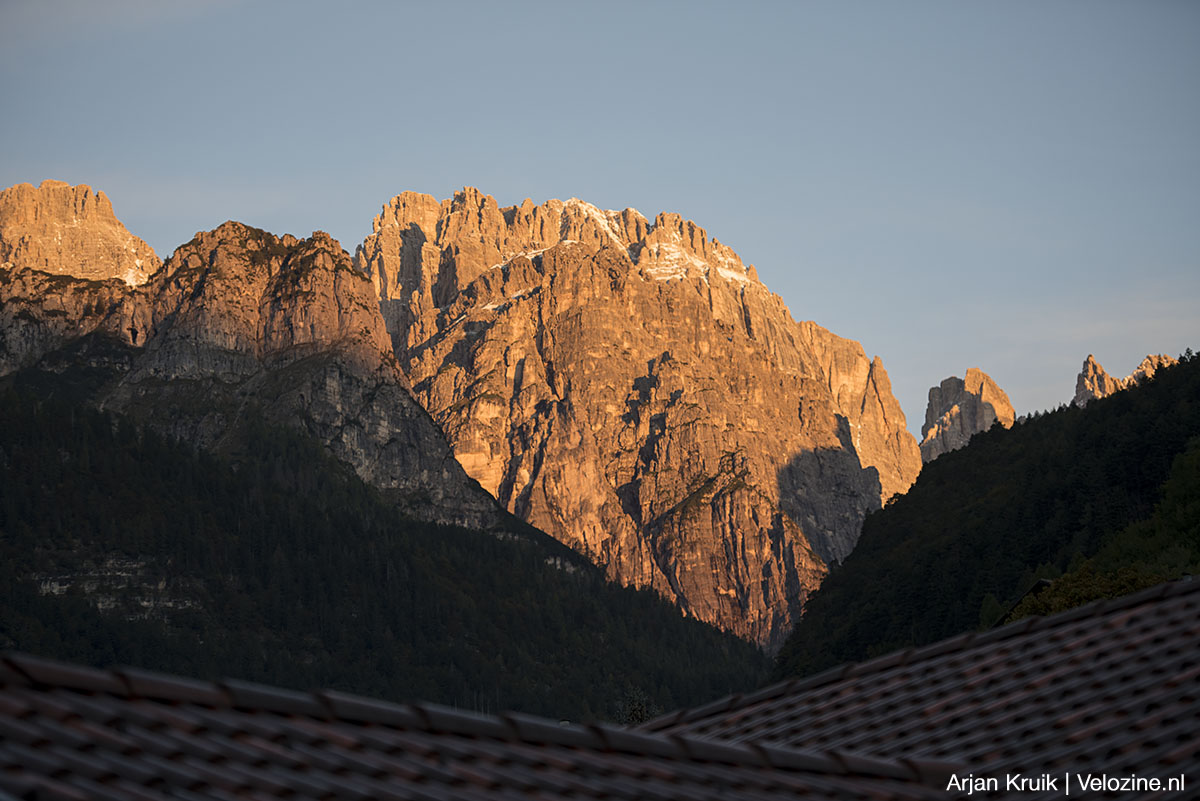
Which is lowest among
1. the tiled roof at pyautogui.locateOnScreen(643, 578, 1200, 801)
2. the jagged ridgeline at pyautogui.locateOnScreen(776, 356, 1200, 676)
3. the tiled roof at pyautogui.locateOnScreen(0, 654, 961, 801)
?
the tiled roof at pyautogui.locateOnScreen(0, 654, 961, 801)

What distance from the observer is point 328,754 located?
10477mm

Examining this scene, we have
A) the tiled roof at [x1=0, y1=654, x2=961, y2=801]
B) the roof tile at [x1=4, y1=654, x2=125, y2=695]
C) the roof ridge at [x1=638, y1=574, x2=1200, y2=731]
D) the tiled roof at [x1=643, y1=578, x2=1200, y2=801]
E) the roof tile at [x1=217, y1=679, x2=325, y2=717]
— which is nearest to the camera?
the tiled roof at [x1=0, y1=654, x2=961, y2=801]

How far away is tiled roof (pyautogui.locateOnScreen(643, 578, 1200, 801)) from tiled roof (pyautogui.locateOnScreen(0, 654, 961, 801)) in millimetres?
1792

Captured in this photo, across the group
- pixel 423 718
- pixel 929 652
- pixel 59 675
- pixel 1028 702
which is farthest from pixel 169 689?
pixel 929 652

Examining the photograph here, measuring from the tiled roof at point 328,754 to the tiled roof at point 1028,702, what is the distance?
1.79 meters

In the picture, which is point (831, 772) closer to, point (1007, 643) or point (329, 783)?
point (329, 783)

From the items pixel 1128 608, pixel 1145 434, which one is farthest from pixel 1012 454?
pixel 1128 608

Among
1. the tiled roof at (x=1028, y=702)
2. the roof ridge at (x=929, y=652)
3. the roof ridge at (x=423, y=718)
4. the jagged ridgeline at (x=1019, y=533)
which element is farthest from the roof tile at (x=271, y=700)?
the jagged ridgeline at (x=1019, y=533)

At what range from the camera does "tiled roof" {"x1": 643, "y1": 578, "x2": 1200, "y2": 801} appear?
13.8 m

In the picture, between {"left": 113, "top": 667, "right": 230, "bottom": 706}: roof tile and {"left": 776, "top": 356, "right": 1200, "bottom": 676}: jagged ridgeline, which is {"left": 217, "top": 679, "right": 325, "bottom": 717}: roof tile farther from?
{"left": 776, "top": 356, "right": 1200, "bottom": 676}: jagged ridgeline

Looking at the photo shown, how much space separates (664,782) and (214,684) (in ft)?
11.9

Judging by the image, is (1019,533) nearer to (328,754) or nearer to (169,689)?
(328,754)

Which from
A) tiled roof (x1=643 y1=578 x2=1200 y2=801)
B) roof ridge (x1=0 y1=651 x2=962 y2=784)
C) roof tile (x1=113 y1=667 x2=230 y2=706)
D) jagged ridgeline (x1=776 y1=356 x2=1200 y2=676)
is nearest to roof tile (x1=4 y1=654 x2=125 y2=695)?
roof ridge (x1=0 y1=651 x2=962 y2=784)

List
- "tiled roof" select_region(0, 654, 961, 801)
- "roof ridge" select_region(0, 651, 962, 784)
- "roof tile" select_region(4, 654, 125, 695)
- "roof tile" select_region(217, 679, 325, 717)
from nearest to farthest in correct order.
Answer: "tiled roof" select_region(0, 654, 961, 801)
"roof tile" select_region(4, 654, 125, 695)
"roof ridge" select_region(0, 651, 962, 784)
"roof tile" select_region(217, 679, 325, 717)
